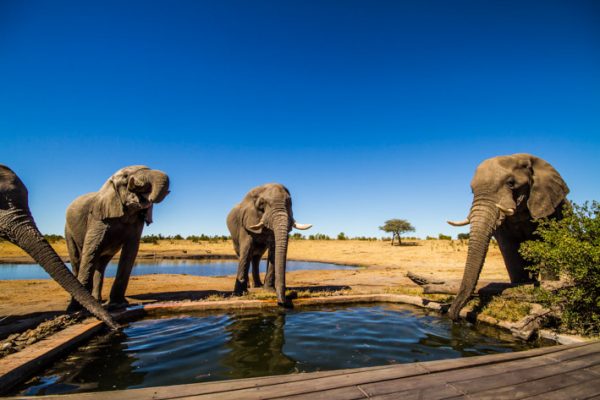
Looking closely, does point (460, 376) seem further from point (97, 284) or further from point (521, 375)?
Result: point (97, 284)

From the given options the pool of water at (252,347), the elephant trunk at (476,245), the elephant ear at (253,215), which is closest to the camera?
the pool of water at (252,347)

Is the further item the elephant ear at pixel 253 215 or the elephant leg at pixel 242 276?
the elephant ear at pixel 253 215

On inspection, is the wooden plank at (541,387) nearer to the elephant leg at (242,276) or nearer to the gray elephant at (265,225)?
the gray elephant at (265,225)

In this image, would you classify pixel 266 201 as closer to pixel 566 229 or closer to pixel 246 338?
pixel 246 338

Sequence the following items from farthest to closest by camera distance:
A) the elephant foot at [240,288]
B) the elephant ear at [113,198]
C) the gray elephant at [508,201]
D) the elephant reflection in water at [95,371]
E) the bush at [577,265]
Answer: the elephant foot at [240,288] < the elephant ear at [113,198] < the gray elephant at [508,201] < the bush at [577,265] < the elephant reflection in water at [95,371]

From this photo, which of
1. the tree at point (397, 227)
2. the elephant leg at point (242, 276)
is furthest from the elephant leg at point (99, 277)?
the tree at point (397, 227)

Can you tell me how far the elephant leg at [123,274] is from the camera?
7.44 m

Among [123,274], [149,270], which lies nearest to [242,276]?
[123,274]

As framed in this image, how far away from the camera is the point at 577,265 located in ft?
16.5

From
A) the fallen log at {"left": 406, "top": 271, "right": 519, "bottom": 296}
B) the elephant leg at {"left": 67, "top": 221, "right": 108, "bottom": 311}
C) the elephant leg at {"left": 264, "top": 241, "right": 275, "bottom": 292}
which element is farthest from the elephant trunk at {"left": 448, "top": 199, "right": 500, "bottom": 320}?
the elephant leg at {"left": 67, "top": 221, "right": 108, "bottom": 311}

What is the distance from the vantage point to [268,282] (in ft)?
31.1

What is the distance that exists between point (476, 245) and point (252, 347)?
4.75 metres

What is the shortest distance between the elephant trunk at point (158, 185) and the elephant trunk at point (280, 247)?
2.88m

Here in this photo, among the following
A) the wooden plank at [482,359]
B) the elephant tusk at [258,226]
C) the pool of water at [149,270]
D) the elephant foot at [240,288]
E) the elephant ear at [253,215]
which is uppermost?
the elephant ear at [253,215]
